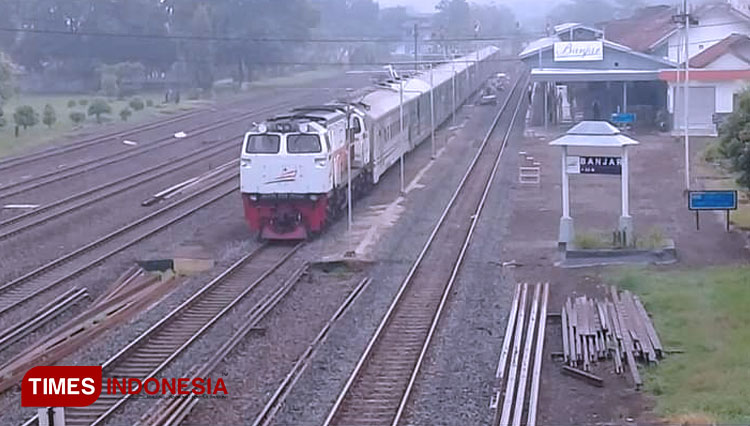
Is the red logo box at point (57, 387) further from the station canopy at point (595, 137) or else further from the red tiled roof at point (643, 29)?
the red tiled roof at point (643, 29)

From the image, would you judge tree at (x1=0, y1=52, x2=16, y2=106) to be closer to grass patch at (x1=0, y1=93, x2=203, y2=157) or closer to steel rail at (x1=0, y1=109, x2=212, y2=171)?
grass patch at (x1=0, y1=93, x2=203, y2=157)

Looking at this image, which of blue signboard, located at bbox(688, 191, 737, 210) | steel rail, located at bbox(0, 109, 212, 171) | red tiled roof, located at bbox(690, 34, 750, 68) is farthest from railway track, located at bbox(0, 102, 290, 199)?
red tiled roof, located at bbox(690, 34, 750, 68)

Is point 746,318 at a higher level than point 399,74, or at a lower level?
lower

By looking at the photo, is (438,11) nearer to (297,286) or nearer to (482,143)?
(482,143)

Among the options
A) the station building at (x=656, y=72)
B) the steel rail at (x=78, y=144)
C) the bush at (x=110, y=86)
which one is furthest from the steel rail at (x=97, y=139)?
the station building at (x=656, y=72)

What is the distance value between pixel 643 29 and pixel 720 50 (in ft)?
63.8

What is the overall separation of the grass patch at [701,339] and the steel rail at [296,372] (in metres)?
3.88

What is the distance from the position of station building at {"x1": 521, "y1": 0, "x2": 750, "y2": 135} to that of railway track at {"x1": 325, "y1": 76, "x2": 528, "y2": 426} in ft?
61.7

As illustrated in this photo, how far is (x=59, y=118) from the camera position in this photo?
57938mm

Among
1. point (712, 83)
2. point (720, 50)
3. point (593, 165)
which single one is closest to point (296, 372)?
point (593, 165)

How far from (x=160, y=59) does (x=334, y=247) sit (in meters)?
56.0

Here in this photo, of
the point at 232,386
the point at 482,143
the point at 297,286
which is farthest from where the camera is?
the point at 482,143

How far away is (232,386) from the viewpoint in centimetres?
1409

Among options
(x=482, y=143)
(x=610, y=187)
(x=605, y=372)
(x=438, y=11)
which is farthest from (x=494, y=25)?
(x=605, y=372)
